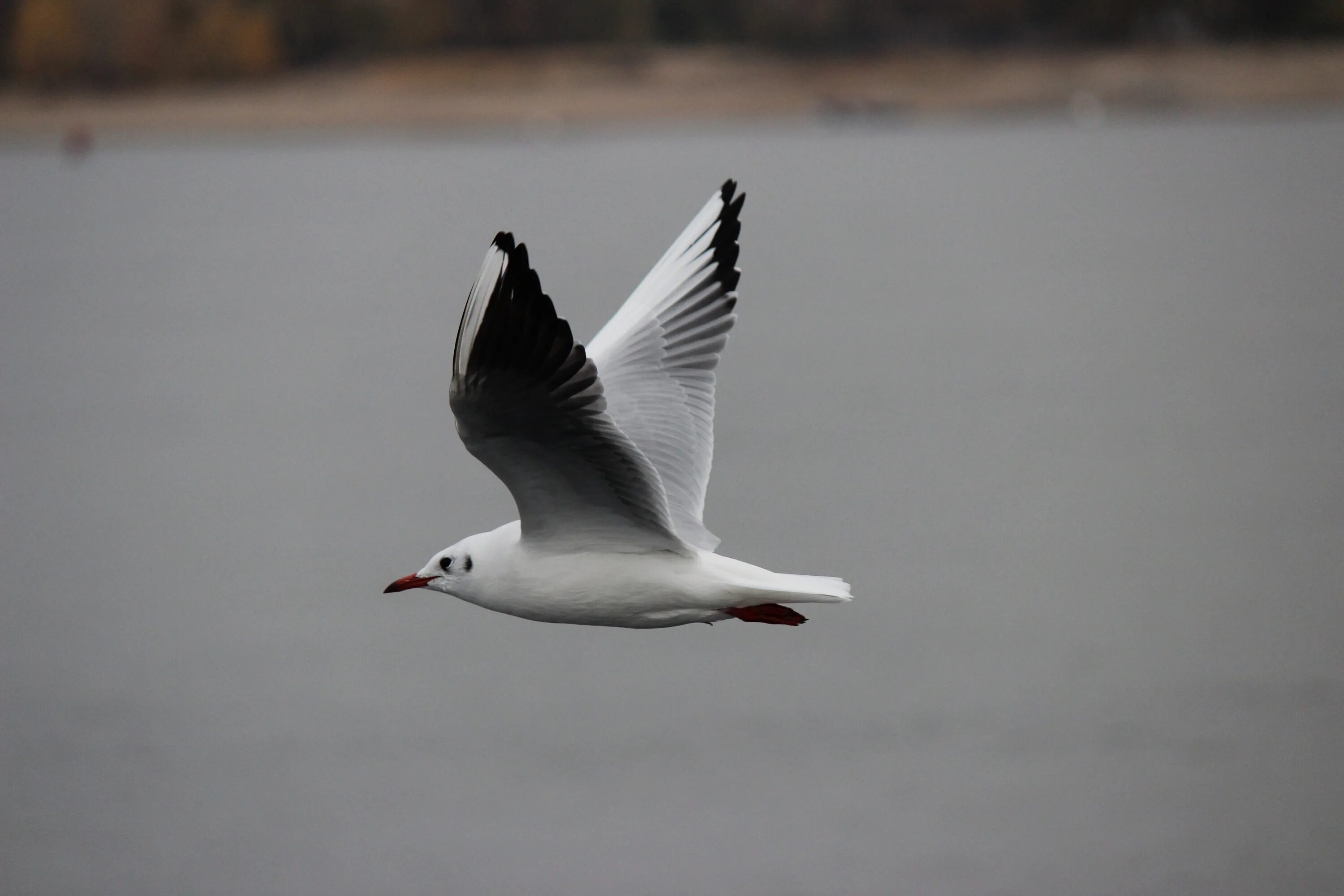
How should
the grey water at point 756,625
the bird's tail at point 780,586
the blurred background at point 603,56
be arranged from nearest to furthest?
the bird's tail at point 780,586
the grey water at point 756,625
the blurred background at point 603,56

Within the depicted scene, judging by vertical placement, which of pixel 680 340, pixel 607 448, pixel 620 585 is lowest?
pixel 620 585

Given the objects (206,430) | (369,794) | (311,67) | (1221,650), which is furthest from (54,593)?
(311,67)

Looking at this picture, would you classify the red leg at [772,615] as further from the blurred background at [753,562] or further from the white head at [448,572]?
the blurred background at [753,562]

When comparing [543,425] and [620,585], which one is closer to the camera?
[543,425]

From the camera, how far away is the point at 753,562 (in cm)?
1684

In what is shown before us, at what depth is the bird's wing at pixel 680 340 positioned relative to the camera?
7980 mm

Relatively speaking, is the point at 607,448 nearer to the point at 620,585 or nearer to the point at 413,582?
the point at 620,585

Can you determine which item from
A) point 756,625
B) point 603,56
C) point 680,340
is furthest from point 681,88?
point 680,340

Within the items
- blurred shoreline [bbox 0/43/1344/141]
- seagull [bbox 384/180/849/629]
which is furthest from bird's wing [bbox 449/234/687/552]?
blurred shoreline [bbox 0/43/1344/141]

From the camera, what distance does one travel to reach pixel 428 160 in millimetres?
83000

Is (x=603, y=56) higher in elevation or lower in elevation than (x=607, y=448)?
higher

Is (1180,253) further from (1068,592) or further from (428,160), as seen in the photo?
(428,160)

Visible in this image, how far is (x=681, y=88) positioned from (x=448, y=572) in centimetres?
4733

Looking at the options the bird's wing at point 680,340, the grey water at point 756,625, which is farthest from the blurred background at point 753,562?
the bird's wing at point 680,340
